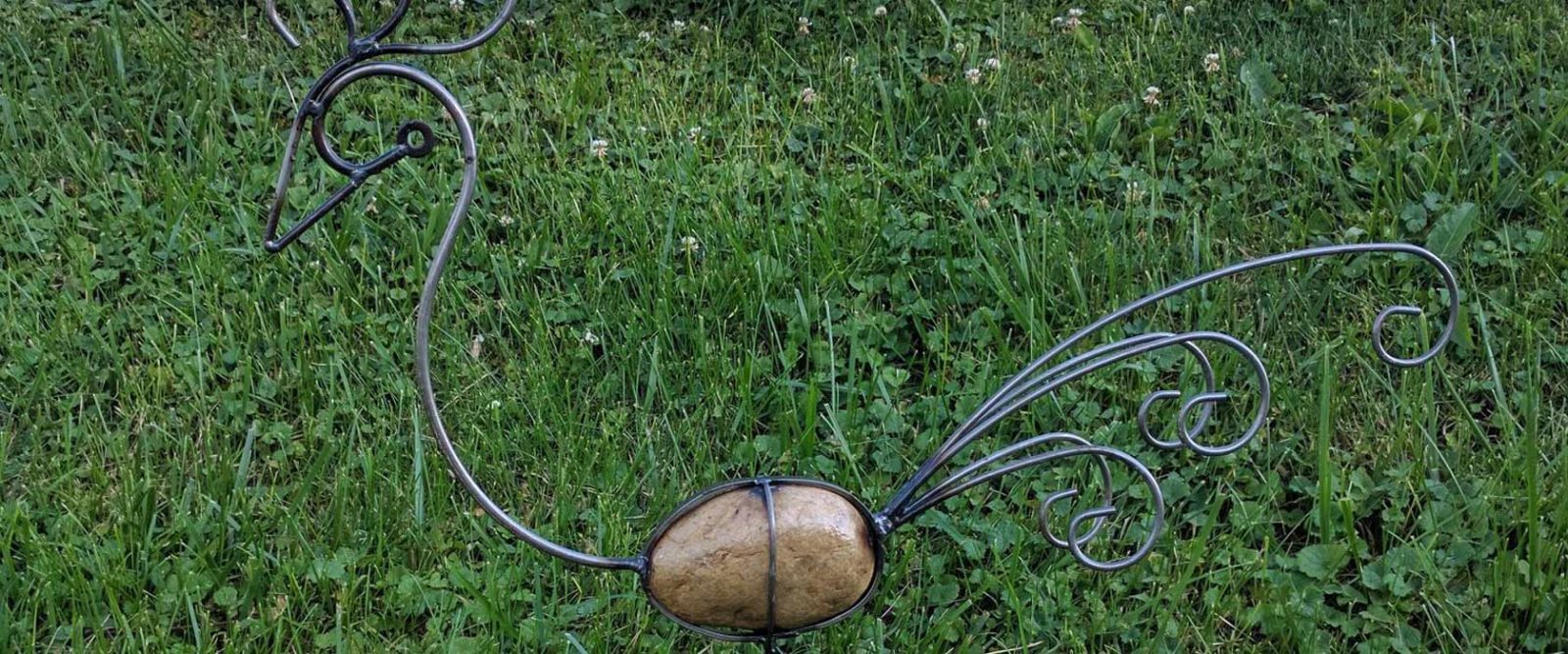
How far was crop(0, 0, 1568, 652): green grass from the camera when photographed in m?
2.09

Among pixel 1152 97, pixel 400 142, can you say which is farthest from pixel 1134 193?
pixel 400 142

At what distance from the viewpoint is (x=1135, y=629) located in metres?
2.05

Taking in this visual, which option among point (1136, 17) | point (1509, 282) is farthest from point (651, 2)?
point (1509, 282)

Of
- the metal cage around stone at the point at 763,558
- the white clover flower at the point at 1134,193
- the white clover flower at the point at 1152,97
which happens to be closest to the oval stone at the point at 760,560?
the metal cage around stone at the point at 763,558

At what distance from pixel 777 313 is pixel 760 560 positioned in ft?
3.76

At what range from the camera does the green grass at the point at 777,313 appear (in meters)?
2.09

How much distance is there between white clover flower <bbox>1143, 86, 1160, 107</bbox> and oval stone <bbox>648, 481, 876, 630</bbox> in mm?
1780

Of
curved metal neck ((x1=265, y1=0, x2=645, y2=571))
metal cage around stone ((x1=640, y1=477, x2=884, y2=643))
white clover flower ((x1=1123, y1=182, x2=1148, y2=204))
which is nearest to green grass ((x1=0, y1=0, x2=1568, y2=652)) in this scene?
white clover flower ((x1=1123, y1=182, x2=1148, y2=204))

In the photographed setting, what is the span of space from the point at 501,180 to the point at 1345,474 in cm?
162

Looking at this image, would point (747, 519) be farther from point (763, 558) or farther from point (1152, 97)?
point (1152, 97)

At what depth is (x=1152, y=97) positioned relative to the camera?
9.78 feet

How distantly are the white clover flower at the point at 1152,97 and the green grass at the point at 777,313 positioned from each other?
48 millimetres

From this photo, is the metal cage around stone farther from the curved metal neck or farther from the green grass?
the green grass

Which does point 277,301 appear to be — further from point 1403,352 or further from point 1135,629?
point 1403,352
